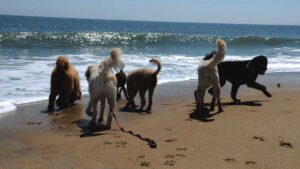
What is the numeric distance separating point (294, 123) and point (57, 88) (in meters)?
4.82

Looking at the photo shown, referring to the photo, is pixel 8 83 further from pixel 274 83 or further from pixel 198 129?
pixel 274 83

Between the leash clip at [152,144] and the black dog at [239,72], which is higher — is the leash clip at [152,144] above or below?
below

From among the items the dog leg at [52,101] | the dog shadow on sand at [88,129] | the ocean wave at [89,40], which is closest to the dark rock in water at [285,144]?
the dog shadow on sand at [88,129]

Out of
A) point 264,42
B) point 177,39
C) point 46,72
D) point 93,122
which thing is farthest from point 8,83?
point 264,42

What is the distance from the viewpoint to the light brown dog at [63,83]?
31.2 ft

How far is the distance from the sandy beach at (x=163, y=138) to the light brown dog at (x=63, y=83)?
26 centimetres

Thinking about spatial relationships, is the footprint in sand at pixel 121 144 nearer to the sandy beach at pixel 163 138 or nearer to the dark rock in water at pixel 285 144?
the sandy beach at pixel 163 138

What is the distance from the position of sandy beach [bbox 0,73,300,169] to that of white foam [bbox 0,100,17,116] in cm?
20

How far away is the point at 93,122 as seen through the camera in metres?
7.74

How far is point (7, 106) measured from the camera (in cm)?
905

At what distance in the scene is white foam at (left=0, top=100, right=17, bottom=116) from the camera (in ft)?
28.7

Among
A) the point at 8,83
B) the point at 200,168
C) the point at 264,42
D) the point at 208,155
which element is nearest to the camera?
the point at 200,168

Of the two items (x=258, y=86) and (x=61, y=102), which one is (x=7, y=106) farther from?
(x=258, y=86)

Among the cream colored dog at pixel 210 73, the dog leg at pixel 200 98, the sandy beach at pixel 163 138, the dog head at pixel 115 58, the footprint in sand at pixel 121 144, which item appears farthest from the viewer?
the dog leg at pixel 200 98
